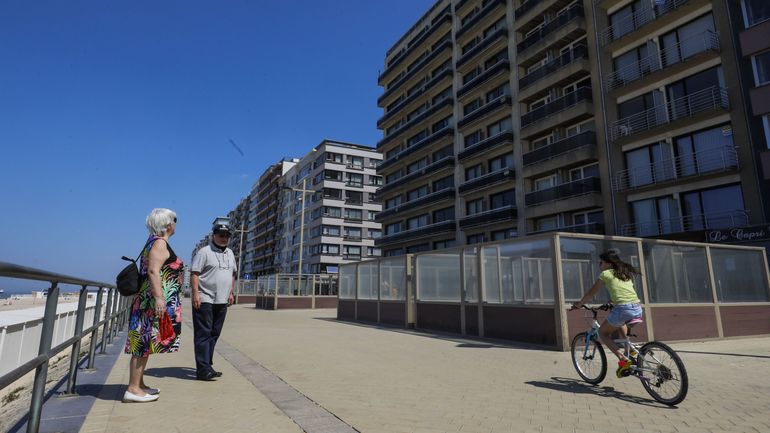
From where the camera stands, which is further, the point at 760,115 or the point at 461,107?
the point at 461,107

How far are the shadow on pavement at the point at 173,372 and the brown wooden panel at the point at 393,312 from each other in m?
9.58

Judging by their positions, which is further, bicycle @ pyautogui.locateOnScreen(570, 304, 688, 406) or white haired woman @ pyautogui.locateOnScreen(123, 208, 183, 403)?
bicycle @ pyautogui.locateOnScreen(570, 304, 688, 406)

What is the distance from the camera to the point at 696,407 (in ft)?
15.5

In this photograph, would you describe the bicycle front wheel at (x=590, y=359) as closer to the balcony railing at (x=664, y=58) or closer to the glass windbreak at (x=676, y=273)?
the glass windbreak at (x=676, y=273)

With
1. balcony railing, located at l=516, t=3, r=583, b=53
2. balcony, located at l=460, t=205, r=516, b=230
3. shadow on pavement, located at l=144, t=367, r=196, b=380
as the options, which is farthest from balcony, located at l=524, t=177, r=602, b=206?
→ shadow on pavement, located at l=144, t=367, r=196, b=380

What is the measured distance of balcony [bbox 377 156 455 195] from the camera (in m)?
37.2

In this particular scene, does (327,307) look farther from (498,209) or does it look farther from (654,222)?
(654,222)

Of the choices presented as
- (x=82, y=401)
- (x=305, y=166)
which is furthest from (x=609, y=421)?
(x=305, y=166)

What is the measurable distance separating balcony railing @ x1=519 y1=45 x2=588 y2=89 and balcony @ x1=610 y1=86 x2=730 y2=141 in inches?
201

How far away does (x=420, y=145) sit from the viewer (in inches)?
1639

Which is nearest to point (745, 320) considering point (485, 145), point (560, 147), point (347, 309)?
point (347, 309)

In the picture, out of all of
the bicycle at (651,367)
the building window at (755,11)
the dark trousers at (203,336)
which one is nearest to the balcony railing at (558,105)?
the building window at (755,11)

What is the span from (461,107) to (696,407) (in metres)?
34.9

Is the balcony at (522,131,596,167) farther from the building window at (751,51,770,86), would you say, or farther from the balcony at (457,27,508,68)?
the balcony at (457,27,508,68)
